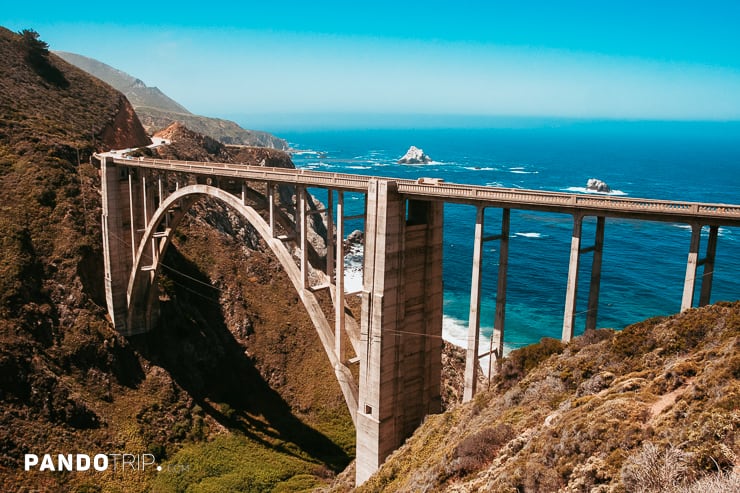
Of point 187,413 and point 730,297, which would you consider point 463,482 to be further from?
point 730,297

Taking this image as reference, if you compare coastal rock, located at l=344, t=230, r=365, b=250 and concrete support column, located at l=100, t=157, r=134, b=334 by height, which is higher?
concrete support column, located at l=100, t=157, r=134, b=334

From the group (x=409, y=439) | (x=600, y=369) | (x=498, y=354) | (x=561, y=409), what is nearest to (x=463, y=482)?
(x=561, y=409)

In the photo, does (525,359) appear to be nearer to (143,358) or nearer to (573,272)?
(573,272)

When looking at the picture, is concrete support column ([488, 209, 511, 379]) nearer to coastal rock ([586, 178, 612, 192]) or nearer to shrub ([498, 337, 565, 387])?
shrub ([498, 337, 565, 387])

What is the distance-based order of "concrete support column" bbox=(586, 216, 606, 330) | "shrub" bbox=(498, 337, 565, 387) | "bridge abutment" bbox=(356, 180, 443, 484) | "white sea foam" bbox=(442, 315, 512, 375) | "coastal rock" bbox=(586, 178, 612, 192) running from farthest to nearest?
"coastal rock" bbox=(586, 178, 612, 192), "white sea foam" bbox=(442, 315, 512, 375), "bridge abutment" bbox=(356, 180, 443, 484), "shrub" bbox=(498, 337, 565, 387), "concrete support column" bbox=(586, 216, 606, 330)

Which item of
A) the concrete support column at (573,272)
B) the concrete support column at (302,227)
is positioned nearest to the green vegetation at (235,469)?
the concrete support column at (302,227)

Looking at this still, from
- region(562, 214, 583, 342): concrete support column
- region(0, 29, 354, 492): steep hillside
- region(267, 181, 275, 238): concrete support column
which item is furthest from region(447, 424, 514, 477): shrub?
region(0, 29, 354, 492): steep hillside

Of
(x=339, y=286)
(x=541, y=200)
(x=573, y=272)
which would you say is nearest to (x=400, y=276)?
(x=339, y=286)
